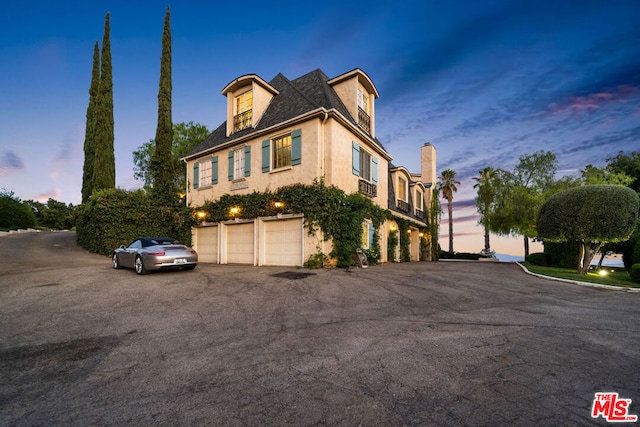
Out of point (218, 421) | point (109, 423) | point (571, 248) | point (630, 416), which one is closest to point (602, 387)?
point (630, 416)

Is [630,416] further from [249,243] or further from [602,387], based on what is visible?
[249,243]

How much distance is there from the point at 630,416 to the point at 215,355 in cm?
401

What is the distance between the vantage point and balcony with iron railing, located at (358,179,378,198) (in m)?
14.1

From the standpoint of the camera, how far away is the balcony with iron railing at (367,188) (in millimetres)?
14145

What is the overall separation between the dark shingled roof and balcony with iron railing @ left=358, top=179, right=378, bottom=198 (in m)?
3.18

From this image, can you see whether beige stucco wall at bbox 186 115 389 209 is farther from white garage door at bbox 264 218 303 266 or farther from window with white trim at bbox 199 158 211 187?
white garage door at bbox 264 218 303 266

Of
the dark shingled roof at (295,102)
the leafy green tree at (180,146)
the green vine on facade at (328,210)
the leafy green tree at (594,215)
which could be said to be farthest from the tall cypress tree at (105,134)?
the leafy green tree at (594,215)

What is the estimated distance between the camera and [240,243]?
592 inches

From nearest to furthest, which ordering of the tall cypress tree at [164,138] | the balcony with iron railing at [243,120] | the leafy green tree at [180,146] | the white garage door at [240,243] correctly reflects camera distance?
1. the white garage door at [240,243]
2. the balcony with iron railing at [243,120]
3. the tall cypress tree at [164,138]
4. the leafy green tree at [180,146]

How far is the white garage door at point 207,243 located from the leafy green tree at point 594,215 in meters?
17.9

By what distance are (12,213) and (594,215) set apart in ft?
184

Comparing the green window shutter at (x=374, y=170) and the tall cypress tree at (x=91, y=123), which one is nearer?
the green window shutter at (x=374, y=170)

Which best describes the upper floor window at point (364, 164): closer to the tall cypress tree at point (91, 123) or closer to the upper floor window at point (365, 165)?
the upper floor window at point (365, 165)

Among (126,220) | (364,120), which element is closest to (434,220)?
(364,120)
